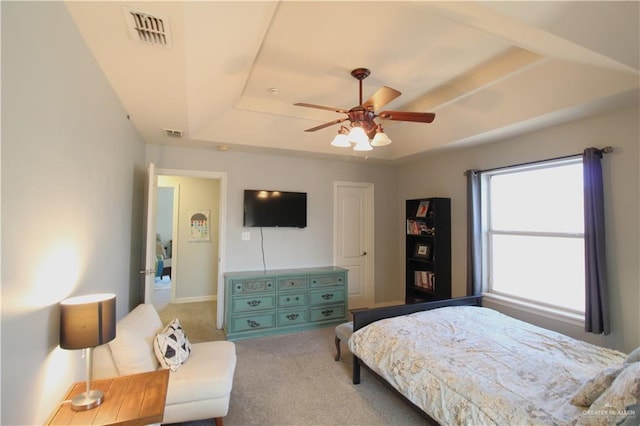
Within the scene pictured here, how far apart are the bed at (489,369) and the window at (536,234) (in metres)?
0.76

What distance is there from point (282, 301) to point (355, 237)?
1.71m

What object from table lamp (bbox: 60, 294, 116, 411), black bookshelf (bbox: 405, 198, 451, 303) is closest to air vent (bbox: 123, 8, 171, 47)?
table lamp (bbox: 60, 294, 116, 411)

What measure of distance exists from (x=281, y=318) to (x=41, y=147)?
330 cm

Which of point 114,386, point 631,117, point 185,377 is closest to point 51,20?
point 114,386

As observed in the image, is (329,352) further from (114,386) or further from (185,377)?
(114,386)

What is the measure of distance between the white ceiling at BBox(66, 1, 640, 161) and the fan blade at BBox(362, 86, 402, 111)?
1.35ft

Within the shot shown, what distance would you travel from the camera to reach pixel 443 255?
4.32m

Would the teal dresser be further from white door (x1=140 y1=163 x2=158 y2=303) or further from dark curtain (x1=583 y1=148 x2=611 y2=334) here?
dark curtain (x1=583 y1=148 x2=611 y2=334)

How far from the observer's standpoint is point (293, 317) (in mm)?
4164

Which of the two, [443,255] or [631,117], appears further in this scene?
[443,255]

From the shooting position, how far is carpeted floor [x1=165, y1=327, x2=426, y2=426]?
237 cm

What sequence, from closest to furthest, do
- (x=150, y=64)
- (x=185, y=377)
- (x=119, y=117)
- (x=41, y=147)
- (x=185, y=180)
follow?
1. (x=41, y=147)
2. (x=150, y=64)
3. (x=185, y=377)
4. (x=119, y=117)
5. (x=185, y=180)

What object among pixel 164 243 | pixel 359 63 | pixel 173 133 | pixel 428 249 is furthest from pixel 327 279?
pixel 164 243

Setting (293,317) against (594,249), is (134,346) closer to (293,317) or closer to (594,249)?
(293,317)
